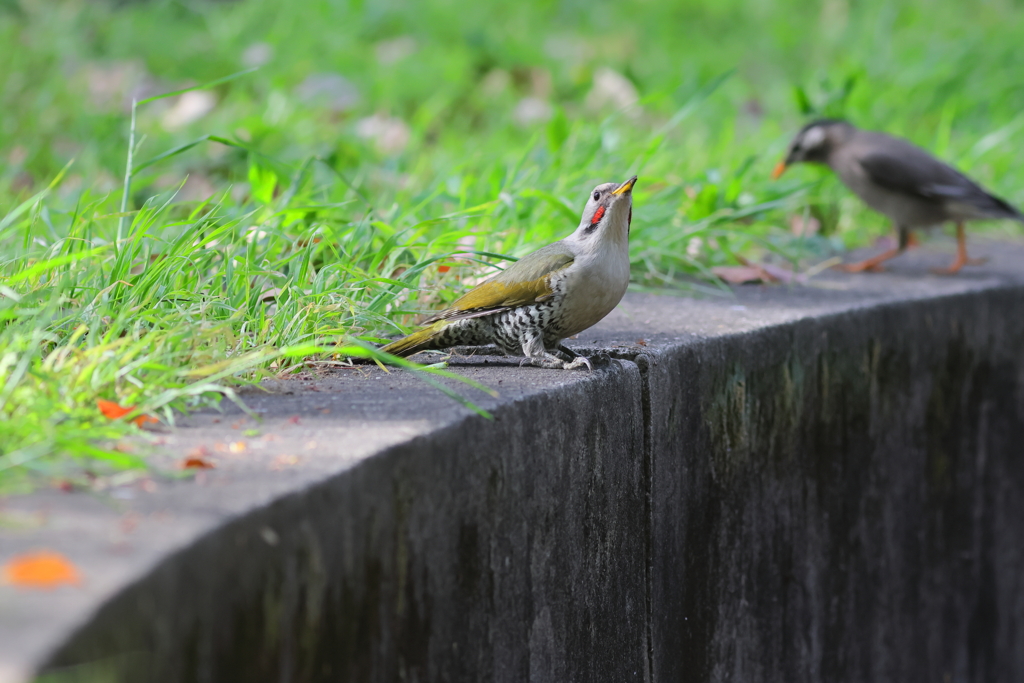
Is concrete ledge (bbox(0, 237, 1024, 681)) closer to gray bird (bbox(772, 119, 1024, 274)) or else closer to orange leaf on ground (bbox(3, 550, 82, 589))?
orange leaf on ground (bbox(3, 550, 82, 589))

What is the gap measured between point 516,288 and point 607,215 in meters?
0.26

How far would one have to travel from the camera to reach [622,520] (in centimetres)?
223

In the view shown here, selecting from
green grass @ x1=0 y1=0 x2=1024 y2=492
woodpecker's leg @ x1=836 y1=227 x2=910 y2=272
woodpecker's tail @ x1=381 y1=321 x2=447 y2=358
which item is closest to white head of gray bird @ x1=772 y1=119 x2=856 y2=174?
green grass @ x1=0 y1=0 x2=1024 y2=492

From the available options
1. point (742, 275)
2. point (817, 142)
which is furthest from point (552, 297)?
point (817, 142)

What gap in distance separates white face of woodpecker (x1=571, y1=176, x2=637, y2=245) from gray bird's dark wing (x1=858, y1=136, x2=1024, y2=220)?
7.82ft

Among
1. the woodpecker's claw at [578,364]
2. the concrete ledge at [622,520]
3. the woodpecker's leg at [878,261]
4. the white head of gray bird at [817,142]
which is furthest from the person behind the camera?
the white head of gray bird at [817,142]

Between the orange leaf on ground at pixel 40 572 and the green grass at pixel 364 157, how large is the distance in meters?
0.27

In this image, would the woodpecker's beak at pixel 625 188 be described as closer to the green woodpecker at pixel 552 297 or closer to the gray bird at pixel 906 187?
the green woodpecker at pixel 552 297

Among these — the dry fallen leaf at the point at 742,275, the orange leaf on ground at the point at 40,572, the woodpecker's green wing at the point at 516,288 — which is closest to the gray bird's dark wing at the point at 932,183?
the dry fallen leaf at the point at 742,275

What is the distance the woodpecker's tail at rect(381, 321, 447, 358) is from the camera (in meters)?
2.32

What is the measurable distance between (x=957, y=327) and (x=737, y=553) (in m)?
1.47

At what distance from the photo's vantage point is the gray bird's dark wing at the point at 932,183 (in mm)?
4199

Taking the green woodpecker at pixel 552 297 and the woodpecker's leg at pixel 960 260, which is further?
the woodpecker's leg at pixel 960 260

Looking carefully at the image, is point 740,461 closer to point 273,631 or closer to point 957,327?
point 957,327
